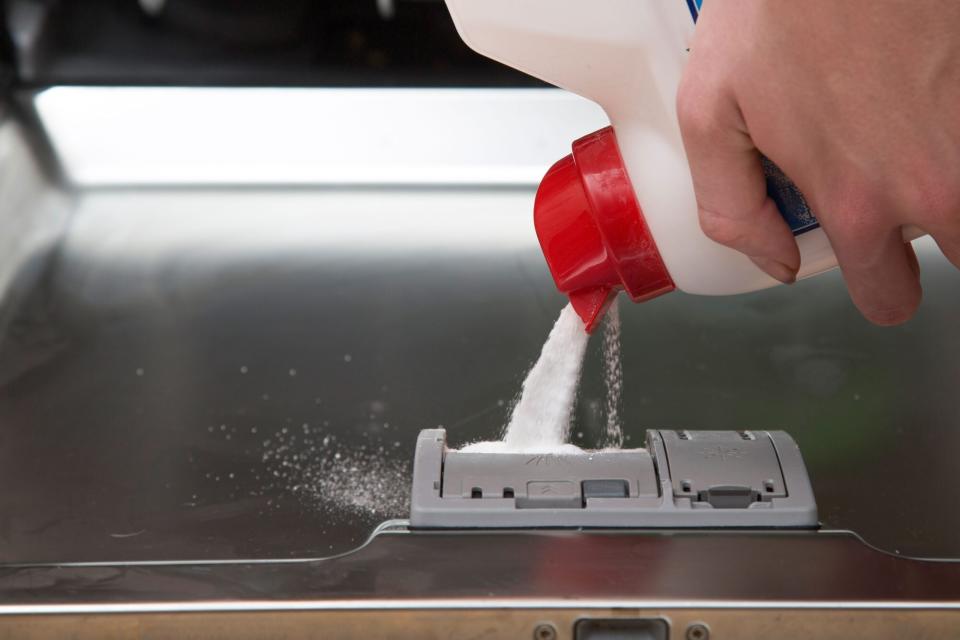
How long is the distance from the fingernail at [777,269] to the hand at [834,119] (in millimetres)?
19

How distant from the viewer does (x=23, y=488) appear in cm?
78

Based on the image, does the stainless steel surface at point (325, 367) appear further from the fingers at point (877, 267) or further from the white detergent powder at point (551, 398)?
the fingers at point (877, 267)

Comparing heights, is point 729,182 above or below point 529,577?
above

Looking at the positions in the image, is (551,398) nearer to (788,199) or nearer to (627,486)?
(627,486)

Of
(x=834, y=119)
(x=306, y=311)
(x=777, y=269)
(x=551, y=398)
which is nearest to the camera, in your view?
(x=834, y=119)

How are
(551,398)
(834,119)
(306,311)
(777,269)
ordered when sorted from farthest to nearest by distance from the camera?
(306,311) < (551,398) < (777,269) < (834,119)

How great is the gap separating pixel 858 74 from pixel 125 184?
32.9 inches

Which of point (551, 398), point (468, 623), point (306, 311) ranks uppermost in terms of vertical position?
point (306, 311)

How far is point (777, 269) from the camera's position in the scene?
699 millimetres

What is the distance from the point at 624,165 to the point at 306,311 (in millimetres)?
394

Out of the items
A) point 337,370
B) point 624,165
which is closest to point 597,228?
point 624,165

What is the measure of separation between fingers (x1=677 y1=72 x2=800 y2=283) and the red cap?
5 centimetres

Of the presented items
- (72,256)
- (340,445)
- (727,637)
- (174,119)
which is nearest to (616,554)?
(727,637)

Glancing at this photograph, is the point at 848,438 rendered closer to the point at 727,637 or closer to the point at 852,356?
the point at 852,356
